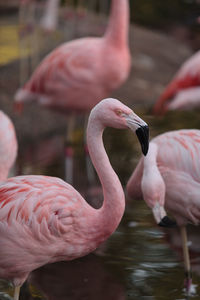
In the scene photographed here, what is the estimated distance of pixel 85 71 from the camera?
5.97 m

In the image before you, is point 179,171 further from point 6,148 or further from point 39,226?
point 6,148

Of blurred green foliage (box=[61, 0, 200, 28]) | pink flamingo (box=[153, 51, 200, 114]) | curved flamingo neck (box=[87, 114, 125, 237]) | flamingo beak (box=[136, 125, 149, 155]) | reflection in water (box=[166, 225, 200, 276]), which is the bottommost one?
blurred green foliage (box=[61, 0, 200, 28])

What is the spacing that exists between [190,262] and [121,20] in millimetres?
2595

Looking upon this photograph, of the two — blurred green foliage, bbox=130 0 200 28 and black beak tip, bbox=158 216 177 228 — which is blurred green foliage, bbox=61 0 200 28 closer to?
blurred green foliage, bbox=130 0 200 28

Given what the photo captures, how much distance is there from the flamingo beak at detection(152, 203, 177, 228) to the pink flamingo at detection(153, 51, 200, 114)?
8.59 ft

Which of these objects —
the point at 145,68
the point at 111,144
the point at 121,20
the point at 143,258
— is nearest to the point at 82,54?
the point at 121,20

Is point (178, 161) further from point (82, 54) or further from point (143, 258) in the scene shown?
point (82, 54)

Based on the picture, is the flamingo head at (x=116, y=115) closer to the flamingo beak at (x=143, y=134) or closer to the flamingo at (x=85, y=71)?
the flamingo beak at (x=143, y=134)

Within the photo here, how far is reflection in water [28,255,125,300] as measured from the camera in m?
3.82

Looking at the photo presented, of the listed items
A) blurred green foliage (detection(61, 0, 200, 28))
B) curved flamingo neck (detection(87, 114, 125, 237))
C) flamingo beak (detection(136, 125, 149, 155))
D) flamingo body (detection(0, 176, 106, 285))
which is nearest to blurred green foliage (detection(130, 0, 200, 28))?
blurred green foliage (detection(61, 0, 200, 28))

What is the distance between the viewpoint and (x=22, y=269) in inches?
130

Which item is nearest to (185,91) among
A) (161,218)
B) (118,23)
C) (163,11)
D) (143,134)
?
(118,23)

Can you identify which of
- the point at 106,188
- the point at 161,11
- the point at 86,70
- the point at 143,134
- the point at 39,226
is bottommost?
the point at 161,11

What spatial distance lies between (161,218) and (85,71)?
2.82 metres
